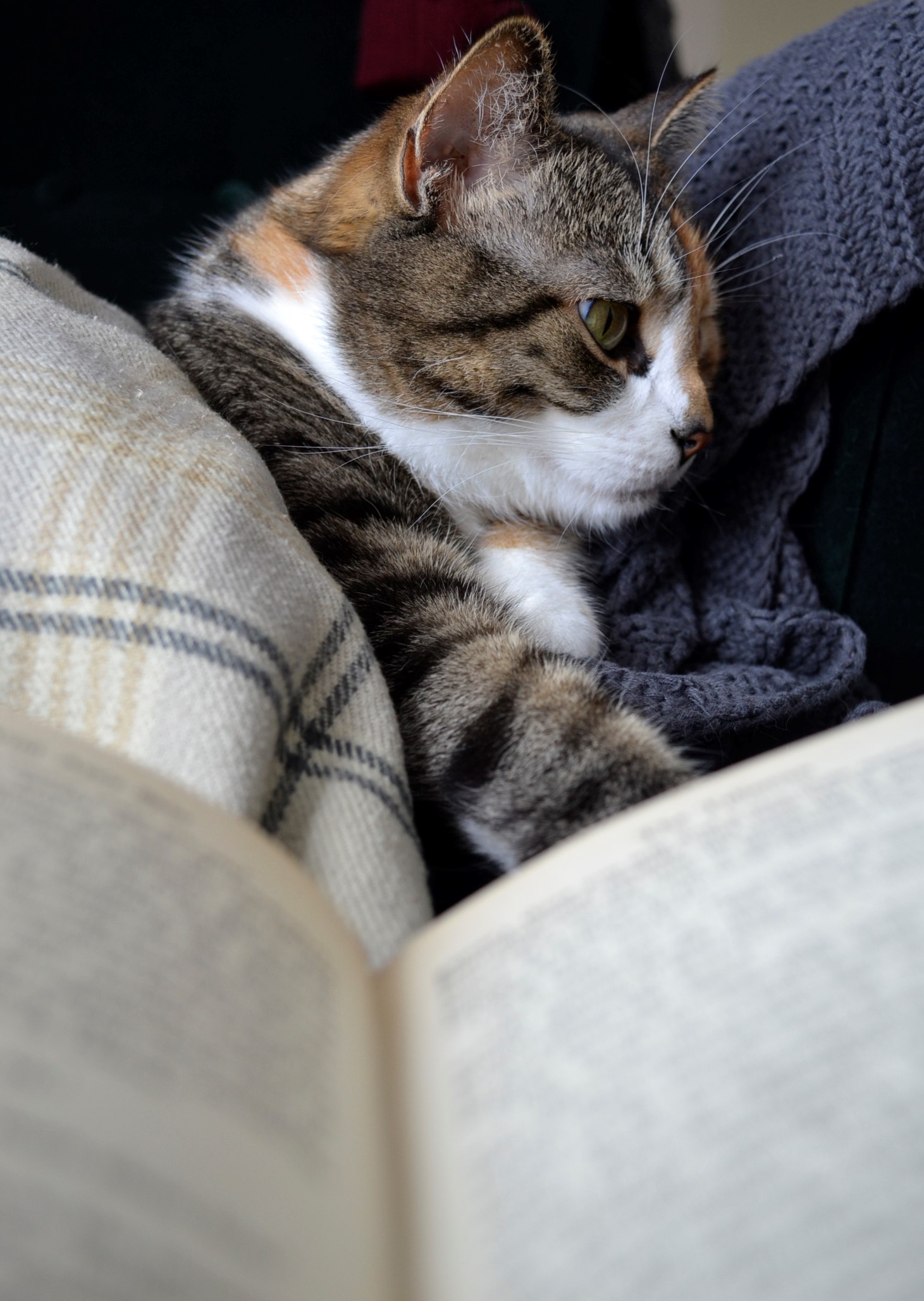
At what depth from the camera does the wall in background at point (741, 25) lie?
1993 millimetres

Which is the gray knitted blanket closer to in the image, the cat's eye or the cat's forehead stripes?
the cat's eye

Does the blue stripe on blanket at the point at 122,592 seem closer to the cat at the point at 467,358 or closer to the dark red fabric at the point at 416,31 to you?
the cat at the point at 467,358

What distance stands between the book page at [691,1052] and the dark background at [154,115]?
4.24 feet

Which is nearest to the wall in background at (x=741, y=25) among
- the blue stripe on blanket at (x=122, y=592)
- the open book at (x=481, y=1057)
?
the blue stripe on blanket at (x=122, y=592)

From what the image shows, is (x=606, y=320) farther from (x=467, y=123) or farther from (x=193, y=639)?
(x=193, y=639)

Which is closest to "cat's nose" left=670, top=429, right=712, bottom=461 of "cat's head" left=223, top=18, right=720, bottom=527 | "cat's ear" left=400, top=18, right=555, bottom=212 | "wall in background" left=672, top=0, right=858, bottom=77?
"cat's head" left=223, top=18, right=720, bottom=527

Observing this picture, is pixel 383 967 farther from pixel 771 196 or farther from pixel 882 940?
pixel 771 196

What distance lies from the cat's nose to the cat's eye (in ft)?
0.32

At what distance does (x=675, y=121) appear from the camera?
0.98 metres

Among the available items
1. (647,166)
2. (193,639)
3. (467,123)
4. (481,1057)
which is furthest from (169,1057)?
(647,166)

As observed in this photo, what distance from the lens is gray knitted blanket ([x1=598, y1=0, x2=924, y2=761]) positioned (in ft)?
2.68

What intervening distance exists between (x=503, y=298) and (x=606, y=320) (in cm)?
10

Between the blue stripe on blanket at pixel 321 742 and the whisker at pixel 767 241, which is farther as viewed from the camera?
the whisker at pixel 767 241

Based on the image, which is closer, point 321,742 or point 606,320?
point 321,742
